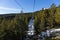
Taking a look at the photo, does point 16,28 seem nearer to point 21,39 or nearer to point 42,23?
point 21,39

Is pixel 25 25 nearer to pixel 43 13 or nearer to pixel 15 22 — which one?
pixel 15 22

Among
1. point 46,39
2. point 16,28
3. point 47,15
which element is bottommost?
point 46,39

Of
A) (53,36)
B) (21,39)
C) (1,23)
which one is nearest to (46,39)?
(53,36)

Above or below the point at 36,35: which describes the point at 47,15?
above

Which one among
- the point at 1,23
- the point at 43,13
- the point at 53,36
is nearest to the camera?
the point at 1,23

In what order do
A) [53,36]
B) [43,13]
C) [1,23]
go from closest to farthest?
1. [1,23]
2. [53,36]
3. [43,13]

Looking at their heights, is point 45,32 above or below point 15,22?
below

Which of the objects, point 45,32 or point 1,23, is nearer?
point 1,23

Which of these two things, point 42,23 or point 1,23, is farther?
point 42,23

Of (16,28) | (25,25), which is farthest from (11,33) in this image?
(25,25)
